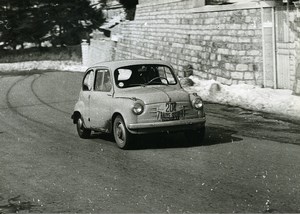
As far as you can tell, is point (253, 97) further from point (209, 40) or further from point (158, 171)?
point (158, 171)

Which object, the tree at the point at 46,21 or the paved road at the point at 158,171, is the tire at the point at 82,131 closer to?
the paved road at the point at 158,171

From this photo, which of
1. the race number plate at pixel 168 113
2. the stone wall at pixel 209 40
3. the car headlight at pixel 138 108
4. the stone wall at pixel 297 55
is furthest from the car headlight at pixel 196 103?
the stone wall at pixel 209 40

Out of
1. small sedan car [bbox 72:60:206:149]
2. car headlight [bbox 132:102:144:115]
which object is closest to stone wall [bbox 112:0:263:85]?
small sedan car [bbox 72:60:206:149]

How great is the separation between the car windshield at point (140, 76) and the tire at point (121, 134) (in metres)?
0.83

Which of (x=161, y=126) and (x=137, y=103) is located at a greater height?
(x=137, y=103)

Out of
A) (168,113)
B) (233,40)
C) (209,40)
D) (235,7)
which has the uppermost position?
(235,7)

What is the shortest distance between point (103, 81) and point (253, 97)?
20.4 ft

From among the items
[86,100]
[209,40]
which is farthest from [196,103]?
[209,40]

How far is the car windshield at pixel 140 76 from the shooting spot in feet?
33.9

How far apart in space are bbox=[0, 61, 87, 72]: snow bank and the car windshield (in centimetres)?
3480

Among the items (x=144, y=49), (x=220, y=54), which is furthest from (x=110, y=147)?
(x=144, y=49)

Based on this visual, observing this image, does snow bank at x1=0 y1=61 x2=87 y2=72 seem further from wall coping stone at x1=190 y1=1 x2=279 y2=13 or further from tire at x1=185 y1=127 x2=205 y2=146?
tire at x1=185 y1=127 x2=205 y2=146

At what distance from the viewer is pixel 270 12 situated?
654 inches

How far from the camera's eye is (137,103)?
9.32m
